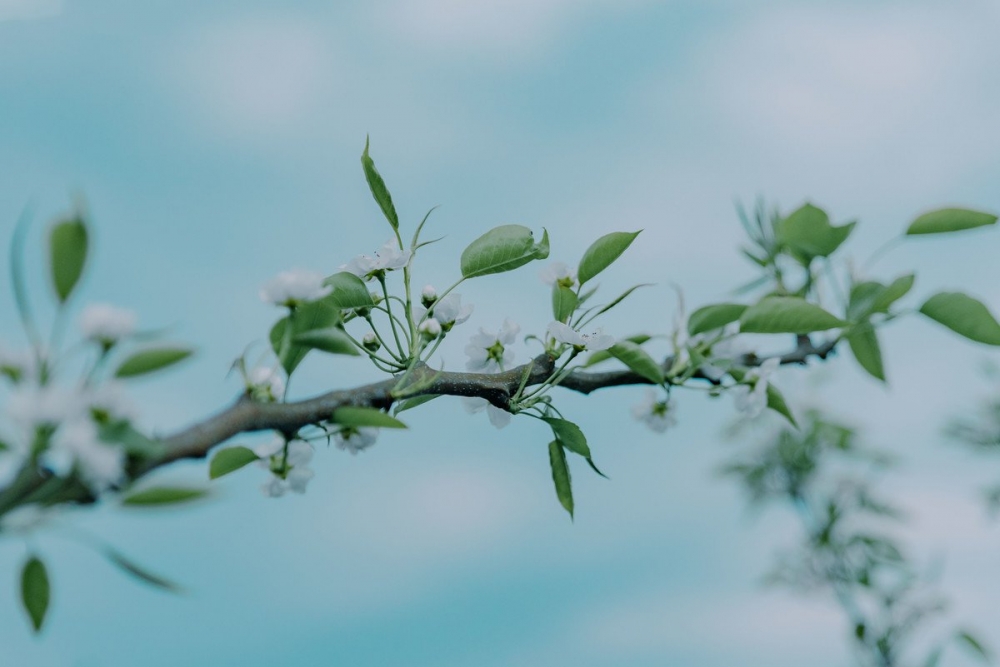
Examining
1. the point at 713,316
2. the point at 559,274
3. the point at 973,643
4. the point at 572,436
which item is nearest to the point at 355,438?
the point at 572,436

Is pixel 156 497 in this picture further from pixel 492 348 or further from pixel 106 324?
pixel 492 348

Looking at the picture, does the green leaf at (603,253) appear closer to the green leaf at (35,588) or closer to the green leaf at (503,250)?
the green leaf at (503,250)

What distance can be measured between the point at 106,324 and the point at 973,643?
2379 mm

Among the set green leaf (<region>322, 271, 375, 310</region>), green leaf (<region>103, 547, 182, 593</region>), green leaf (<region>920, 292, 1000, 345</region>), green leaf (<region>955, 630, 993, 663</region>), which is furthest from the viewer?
green leaf (<region>955, 630, 993, 663</region>)

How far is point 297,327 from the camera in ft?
2.49

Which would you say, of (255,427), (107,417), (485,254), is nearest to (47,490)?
(107,417)

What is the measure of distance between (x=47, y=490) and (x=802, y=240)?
1.02 metres

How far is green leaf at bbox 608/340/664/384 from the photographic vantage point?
101 centimetres

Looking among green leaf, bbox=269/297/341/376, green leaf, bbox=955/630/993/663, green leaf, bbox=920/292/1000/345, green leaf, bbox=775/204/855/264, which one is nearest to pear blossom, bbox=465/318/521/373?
green leaf, bbox=269/297/341/376

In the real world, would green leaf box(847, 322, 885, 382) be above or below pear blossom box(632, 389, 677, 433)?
above

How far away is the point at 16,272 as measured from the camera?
610 millimetres

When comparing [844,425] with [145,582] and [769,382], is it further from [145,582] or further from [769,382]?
[145,582]

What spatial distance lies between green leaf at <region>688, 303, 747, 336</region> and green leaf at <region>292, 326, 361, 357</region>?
1.69ft

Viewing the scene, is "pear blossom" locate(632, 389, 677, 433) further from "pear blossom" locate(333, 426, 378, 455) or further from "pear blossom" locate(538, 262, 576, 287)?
"pear blossom" locate(333, 426, 378, 455)
